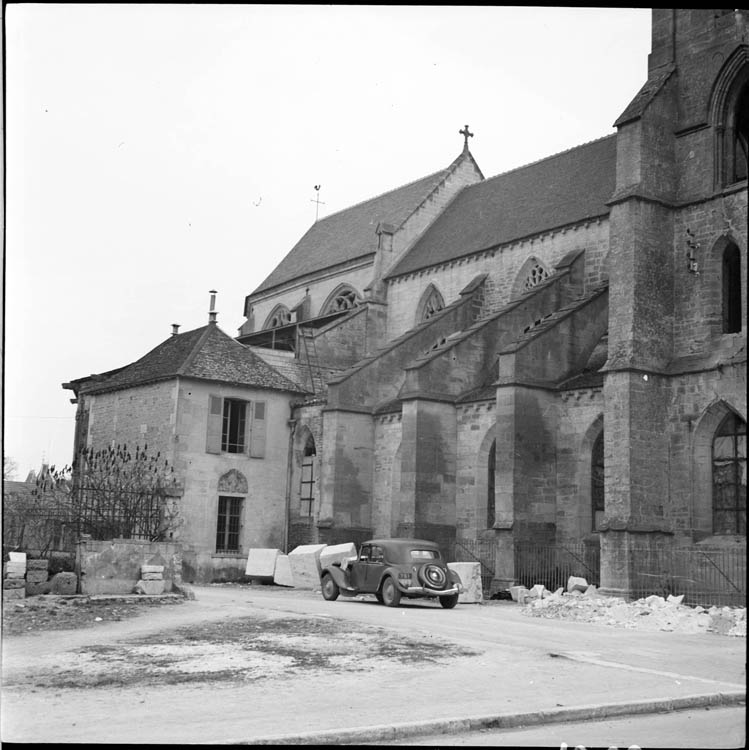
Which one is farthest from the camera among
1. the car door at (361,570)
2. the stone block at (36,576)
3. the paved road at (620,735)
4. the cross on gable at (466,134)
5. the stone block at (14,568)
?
the cross on gable at (466,134)

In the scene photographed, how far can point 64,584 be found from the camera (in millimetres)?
17625

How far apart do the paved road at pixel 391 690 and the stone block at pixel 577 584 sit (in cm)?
570

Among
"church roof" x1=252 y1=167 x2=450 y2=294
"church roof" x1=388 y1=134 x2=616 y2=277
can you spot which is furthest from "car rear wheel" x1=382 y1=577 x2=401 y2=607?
"church roof" x1=252 y1=167 x2=450 y2=294

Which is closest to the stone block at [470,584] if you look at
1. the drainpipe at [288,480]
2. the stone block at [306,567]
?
the stone block at [306,567]

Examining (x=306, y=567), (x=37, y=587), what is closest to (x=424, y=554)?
(x=306, y=567)

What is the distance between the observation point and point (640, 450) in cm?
2256

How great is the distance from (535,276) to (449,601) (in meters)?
13.9

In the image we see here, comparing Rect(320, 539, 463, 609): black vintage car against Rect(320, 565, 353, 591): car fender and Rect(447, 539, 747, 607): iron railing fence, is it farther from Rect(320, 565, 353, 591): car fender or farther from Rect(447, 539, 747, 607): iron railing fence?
Rect(447, 539, 747, 607): iron railing fence

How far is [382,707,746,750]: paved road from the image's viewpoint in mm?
8102

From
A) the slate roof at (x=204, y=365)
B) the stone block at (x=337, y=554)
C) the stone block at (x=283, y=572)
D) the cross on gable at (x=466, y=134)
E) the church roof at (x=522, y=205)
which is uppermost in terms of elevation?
the cross on gable at (x=466, y=134)

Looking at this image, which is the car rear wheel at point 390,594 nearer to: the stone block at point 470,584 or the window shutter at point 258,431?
the stone block at point 470,584

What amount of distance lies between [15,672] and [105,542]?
706cm

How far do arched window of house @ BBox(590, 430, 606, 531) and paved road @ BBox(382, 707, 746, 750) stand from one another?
15848mm

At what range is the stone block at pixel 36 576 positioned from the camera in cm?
1728
